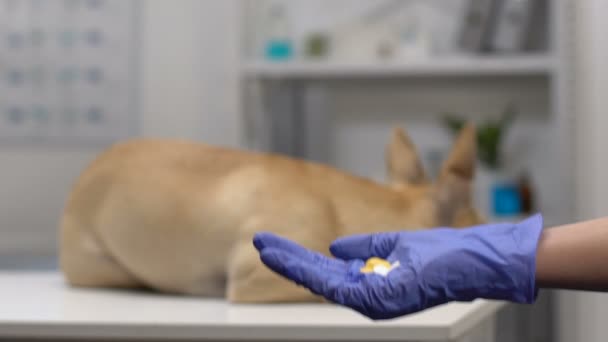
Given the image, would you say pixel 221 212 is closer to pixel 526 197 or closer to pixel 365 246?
pixel 365 246

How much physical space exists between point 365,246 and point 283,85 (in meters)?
1.90

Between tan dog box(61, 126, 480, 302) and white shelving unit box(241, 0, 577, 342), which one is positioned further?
white shelving unit box(241, 0, 577, 342)

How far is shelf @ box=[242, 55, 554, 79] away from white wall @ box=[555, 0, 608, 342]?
602 mm

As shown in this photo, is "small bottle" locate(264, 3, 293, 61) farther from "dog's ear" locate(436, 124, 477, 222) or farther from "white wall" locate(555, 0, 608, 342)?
"dog's ear" locate(436, 124, 477, 222)

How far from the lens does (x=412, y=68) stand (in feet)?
8.20

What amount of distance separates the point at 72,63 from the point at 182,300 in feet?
5.36

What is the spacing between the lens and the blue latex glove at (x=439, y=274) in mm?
675

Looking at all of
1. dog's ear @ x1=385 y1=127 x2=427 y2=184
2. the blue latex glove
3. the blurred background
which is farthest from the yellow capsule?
the blurred background

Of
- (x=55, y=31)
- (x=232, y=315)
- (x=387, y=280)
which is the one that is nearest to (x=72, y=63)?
(x=55, y=31)

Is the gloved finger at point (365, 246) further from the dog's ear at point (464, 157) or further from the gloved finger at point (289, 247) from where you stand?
the dog's ear at point (464, 157)

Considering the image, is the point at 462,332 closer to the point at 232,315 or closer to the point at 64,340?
the point at 232,315

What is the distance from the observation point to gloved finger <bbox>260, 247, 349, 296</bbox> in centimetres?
70

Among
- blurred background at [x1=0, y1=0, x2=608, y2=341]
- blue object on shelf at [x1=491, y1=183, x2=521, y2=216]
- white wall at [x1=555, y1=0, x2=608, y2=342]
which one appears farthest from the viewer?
blue object on shelf at [x1=491, y1=183, x2=521, y2=216]

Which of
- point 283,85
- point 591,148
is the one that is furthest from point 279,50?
point 591,148
